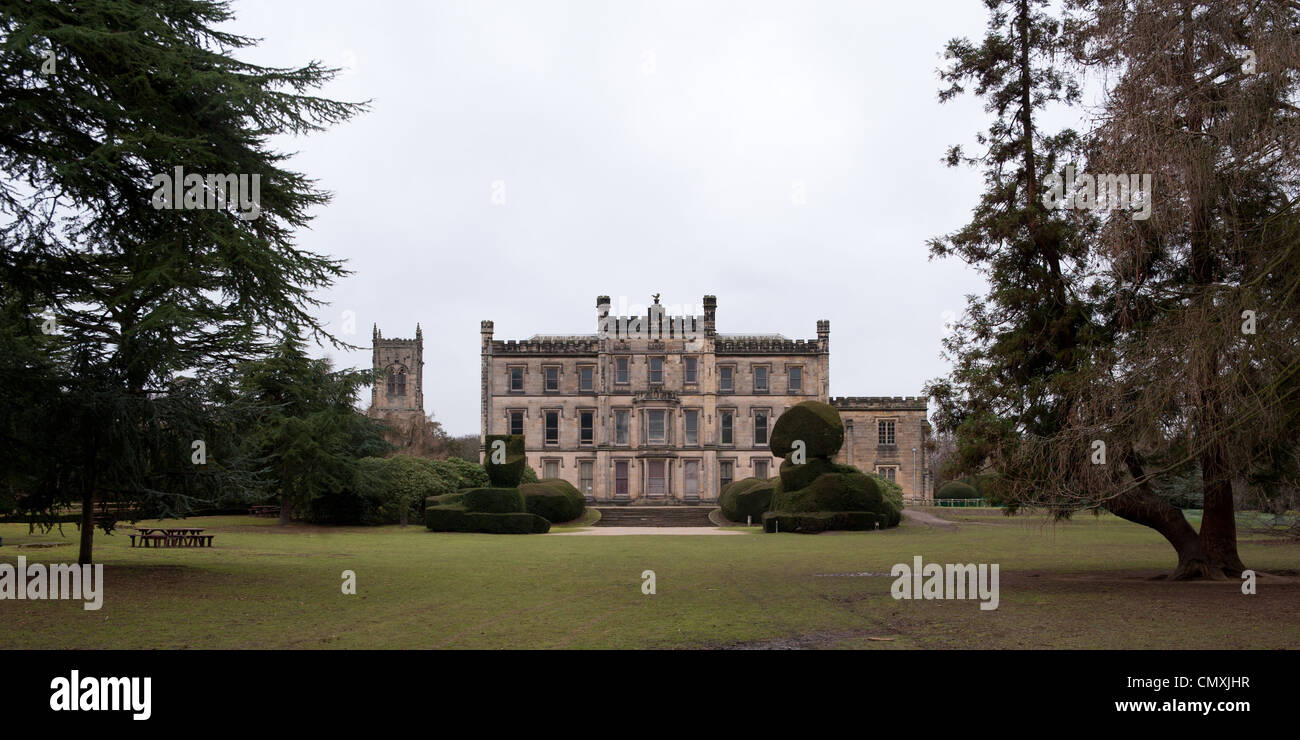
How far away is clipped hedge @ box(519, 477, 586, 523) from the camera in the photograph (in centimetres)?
4097

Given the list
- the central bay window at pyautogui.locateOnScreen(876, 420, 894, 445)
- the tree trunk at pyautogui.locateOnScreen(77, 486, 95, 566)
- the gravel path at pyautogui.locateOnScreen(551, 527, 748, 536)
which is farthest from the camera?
the central bay window at pyautogui.locateOnScreen(876, 420, 894, 445)

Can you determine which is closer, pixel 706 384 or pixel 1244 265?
pixel 1244 265

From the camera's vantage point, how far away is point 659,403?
6141 centimetres

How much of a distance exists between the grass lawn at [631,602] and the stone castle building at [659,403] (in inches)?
1363

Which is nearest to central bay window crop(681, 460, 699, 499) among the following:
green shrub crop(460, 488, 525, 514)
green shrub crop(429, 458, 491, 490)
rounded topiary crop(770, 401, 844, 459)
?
green shrub crop(429, 458, 491, 490)

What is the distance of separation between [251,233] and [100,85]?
9.69 feet

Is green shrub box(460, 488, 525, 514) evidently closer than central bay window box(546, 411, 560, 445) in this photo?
Yes

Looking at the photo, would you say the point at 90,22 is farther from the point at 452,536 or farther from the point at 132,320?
the point at 452,536

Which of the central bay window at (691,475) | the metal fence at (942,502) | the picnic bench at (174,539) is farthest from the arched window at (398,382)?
the picnic bench at (174,539)

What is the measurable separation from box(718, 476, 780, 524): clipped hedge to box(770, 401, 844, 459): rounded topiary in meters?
4.59

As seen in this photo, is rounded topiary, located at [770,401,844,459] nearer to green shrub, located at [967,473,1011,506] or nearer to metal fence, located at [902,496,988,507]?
green shrub, located at [967,473,1011,506]

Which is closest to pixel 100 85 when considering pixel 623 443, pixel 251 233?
pixel 251 233
